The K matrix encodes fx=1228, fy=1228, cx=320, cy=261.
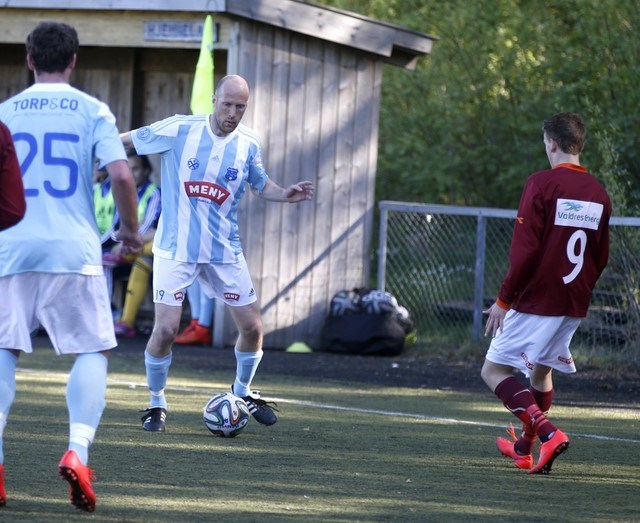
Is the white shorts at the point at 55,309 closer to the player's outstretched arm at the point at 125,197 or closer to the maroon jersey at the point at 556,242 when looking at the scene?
the player's outstretched arm at the point at 125,197

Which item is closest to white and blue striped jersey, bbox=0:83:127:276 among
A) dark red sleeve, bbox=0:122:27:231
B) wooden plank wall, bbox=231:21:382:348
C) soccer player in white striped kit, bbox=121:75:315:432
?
dark red sleeve, bbox=0:122:27:231

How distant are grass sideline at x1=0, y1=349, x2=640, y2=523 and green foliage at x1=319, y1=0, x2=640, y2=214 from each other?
6401mm

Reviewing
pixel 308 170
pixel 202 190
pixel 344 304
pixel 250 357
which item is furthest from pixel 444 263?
pixel 202 190

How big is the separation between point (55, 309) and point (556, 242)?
2.68 metres

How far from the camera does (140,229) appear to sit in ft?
43.9

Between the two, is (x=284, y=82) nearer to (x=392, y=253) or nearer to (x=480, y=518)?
(x=392, y=253)

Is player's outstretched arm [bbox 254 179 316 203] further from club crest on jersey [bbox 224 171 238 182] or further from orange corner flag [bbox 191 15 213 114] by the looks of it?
orange corner flag [bbox 191 15 213 114]

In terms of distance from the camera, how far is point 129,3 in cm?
1238

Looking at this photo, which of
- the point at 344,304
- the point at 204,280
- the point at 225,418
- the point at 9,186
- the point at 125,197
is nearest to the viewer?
the point at 9,186

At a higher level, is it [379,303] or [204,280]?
[204,280]

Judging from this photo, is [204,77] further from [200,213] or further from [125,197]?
[125,197]

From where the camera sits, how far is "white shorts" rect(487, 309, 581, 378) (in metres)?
6.40

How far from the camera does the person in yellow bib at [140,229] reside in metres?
13.3

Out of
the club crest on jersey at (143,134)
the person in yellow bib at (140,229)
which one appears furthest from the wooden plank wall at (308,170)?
the club crest on jersey at (143,134)
